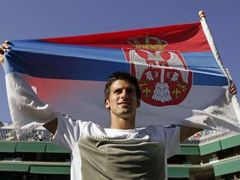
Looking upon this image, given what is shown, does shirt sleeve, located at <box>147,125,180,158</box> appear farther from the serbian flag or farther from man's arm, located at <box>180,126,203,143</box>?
the serbian flag

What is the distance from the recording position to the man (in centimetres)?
268

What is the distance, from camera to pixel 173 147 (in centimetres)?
309

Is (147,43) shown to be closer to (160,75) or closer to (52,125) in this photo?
(160,75)

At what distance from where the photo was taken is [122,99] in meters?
2.94

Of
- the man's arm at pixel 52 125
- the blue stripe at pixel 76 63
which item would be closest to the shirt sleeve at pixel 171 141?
the man's arm at pixel 52 125

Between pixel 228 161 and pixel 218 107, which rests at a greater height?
pixel 228 161

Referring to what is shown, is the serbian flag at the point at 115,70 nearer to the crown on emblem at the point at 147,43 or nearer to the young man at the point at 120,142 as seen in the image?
the crown on emblem at the point at 147,43

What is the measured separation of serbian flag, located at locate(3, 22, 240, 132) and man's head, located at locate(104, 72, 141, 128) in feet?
1.88

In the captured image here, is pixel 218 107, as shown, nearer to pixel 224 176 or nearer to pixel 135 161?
pixel 135 161

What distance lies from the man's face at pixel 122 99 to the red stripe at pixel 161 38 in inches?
69.9

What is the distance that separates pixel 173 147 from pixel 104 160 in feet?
1.98

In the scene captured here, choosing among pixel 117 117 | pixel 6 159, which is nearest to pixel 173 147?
pixel 117 117

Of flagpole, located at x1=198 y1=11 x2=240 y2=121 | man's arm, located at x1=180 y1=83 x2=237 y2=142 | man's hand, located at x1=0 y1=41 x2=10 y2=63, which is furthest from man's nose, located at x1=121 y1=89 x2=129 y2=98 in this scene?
flagpole, located at x1=198 y1=11 x2=240 y2=121

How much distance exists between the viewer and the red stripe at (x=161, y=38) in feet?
15.8
